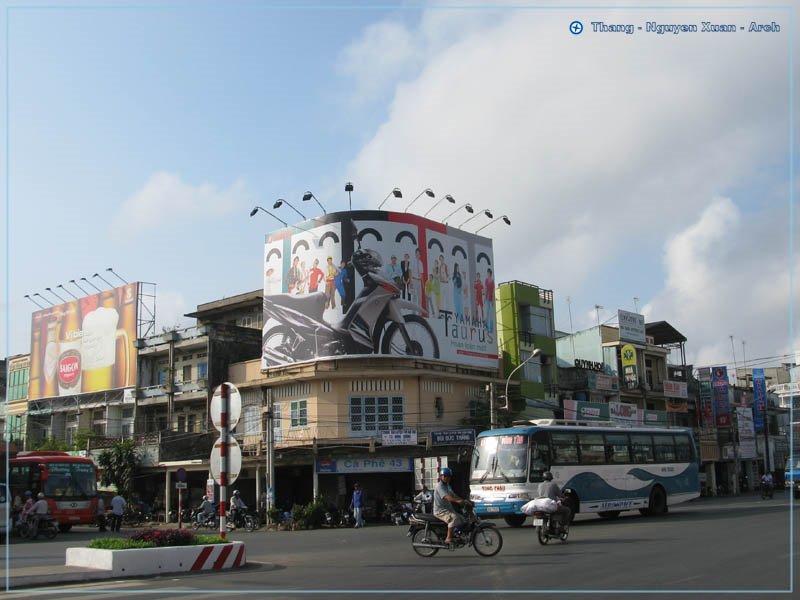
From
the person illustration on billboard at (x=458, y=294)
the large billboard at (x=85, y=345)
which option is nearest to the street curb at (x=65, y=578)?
the person illustration on billboard at (x=458, y=294)

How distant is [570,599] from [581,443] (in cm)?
1464

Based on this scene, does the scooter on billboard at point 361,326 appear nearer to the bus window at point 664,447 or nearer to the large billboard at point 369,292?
the large billboard at point 369,292

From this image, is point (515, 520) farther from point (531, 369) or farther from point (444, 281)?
point (531, 369)

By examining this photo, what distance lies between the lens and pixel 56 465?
29.5m

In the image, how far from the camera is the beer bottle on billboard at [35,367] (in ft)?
175

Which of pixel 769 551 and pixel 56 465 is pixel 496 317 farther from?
pixel 769 551

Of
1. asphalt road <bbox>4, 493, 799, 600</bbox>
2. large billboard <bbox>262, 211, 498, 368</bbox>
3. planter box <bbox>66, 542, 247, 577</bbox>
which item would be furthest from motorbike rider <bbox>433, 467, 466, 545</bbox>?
large billboard <bbox>262, 211, 498, 368</bbox>

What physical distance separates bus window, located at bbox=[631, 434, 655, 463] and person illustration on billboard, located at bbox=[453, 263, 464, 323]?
16774 millimetres

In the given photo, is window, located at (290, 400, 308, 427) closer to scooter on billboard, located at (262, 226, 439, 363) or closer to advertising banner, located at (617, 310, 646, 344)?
scooter on billboard, located at (262, 226, 439, 363)

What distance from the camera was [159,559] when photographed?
41.3ft

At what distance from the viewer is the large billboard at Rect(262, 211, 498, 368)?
125 feet

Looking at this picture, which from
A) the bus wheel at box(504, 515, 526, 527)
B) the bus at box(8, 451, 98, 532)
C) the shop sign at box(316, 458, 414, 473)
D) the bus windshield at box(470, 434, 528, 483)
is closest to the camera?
the bus windshield at box(470, 434, 528, 483)

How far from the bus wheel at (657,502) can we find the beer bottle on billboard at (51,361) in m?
40.2

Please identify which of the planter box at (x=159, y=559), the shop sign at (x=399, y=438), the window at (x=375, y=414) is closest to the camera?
the planter box at (x=159, y=559)
